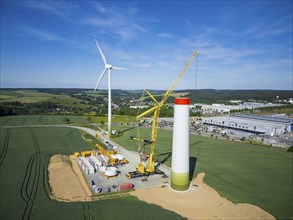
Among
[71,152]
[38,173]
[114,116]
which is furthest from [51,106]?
[38,173]

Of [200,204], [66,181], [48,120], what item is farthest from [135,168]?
[48,120]

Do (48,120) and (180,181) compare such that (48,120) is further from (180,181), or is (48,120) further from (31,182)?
(180,181)

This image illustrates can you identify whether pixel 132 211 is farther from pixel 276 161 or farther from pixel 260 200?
pixel 276 161

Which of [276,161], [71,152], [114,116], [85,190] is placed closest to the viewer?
[85,190]

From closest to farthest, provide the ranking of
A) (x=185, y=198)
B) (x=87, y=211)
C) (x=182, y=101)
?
1. (x=87, y=211)
2. (x=182, y=101)
3. (x=185, y=198)

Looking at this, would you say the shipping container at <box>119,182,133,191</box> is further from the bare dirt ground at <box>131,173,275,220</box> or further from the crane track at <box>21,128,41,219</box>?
the crane track at <box>21,128,41,219</box>
